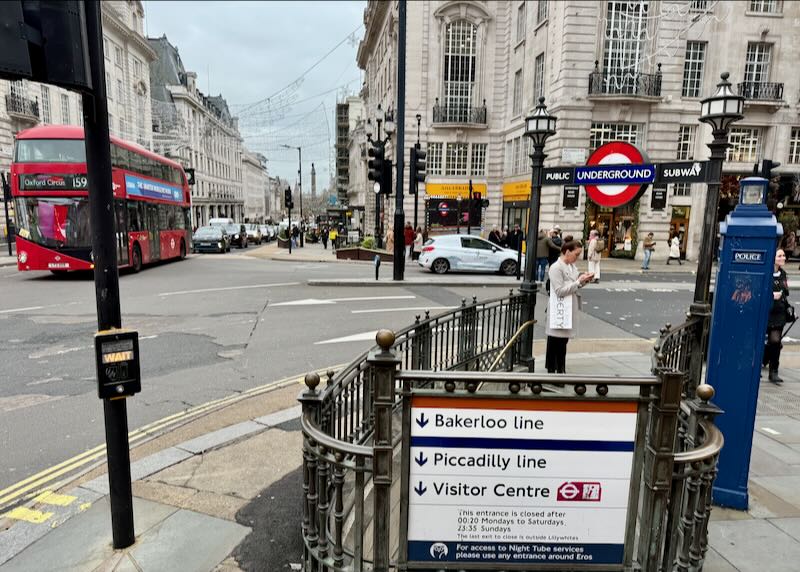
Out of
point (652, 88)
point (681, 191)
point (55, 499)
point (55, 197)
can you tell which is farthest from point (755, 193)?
point (681, 191)

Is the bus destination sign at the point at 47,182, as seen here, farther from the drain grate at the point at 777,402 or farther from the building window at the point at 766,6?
the building window at the point at 766,6

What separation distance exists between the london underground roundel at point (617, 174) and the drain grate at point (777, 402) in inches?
117

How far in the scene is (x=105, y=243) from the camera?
10.1 ft

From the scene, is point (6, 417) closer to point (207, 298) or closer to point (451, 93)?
point (207, 298)

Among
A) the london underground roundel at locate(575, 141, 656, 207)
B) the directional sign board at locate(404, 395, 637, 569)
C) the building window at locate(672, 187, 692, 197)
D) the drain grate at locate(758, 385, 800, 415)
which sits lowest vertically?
the drain grate at locate(758, 385, 800, 415)

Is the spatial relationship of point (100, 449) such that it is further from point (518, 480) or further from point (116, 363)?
point (518, 480)

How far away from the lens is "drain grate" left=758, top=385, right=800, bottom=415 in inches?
236

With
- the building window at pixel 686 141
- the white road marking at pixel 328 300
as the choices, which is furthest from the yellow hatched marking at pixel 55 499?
the building window at pixel 686 141

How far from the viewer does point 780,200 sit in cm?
2955

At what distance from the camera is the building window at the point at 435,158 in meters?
36.8

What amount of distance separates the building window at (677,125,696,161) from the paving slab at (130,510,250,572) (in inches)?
1225

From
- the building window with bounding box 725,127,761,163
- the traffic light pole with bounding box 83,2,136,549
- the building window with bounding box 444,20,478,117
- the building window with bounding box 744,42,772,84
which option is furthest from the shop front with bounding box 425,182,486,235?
the traffic light pole with bounding box 83,2,136,549

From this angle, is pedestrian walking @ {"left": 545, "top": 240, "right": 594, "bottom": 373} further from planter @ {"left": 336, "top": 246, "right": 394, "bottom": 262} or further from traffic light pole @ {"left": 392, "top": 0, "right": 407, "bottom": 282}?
planter @ {"left": 336, "top": 246, "right": 394, "bottom": 262}

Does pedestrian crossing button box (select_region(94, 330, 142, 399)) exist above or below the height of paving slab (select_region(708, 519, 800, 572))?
above
